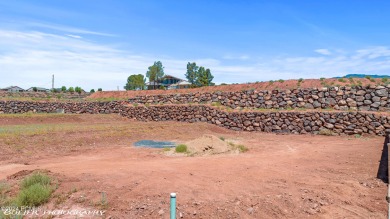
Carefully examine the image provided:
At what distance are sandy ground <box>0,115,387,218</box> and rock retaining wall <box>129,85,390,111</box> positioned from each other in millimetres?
11157

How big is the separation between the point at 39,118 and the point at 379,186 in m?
29.4

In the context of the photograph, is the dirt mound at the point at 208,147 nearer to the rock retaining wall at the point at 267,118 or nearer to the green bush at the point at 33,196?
the green bush at the point at 33,196

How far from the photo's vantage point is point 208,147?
46.8 ft

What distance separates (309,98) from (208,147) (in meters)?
15.2

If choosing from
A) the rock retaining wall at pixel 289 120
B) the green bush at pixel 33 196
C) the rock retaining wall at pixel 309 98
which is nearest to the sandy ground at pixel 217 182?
the green bush at pixel 33 196

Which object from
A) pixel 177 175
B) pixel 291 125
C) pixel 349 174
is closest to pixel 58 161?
pixel 177 175

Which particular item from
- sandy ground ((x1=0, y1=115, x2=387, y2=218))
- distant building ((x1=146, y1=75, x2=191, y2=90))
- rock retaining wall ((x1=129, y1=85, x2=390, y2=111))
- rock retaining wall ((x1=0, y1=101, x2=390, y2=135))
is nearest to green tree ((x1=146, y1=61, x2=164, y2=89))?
distant building ((x1=146, y1=75, x2=191, y2=90))

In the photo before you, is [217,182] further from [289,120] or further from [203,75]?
[203,75]

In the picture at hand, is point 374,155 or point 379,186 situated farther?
point 374,155

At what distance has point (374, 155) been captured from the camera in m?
12.7

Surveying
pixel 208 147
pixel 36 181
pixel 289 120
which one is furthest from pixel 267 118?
pixel 36 181

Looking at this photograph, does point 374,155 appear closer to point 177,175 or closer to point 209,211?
point 177,175

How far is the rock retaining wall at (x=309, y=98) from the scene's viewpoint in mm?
23688

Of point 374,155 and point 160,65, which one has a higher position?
point 160,65
